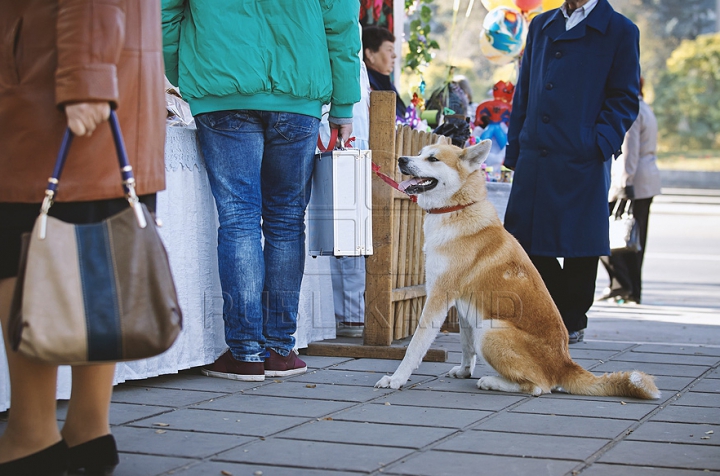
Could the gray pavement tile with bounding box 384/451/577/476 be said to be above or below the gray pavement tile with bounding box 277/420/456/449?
above

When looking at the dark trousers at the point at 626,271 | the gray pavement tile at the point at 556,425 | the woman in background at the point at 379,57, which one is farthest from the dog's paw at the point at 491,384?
the dark trousers at the point at 626,271

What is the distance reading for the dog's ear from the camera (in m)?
4.38

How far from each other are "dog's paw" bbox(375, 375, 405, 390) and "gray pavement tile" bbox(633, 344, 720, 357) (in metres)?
1.97

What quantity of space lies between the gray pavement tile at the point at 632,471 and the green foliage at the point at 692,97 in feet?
120

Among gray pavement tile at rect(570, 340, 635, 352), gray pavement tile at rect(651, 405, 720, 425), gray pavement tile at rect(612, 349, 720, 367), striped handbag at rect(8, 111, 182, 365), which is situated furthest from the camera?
gray pavement tile at rect(570, 340, 635, 352)

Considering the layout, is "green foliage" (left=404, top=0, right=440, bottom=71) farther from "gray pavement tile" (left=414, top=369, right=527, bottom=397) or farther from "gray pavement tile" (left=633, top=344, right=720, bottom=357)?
"gray pavement tile" (left=414, top=369, right=527, bottom=397)

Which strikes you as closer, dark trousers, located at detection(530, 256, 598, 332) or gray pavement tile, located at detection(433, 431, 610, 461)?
gray pavement tile, located at detection(433, 431, 610, 461)

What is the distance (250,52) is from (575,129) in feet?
7.12

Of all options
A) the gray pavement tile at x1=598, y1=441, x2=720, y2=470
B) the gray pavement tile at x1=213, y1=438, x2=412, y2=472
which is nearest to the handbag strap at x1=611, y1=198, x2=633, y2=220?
the gray pavement tile at x1=598, y1=441, x2=720, y2=470

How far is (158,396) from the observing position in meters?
3.90

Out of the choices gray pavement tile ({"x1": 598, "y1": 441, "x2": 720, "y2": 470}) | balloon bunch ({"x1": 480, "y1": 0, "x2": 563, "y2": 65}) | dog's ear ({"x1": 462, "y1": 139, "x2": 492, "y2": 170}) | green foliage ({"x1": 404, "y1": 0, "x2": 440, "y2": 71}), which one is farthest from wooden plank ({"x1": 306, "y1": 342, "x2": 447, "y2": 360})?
balloon bunch ({"x1": 480, "y1": 0, "x2": 563, "y2": 65})

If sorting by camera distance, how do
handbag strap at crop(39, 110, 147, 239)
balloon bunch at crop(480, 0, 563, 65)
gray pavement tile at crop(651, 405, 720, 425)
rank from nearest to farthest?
1. handbag strap at crop(39, 110, 147, 239)
2. gray pavement tile at crop(651, 405, 720, 425)
3. balloon bunch at crop(480, 0, 563, 65)

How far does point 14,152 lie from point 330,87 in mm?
2011

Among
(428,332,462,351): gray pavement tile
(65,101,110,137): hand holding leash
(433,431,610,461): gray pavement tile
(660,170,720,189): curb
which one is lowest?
(660,170,720,189): curb
